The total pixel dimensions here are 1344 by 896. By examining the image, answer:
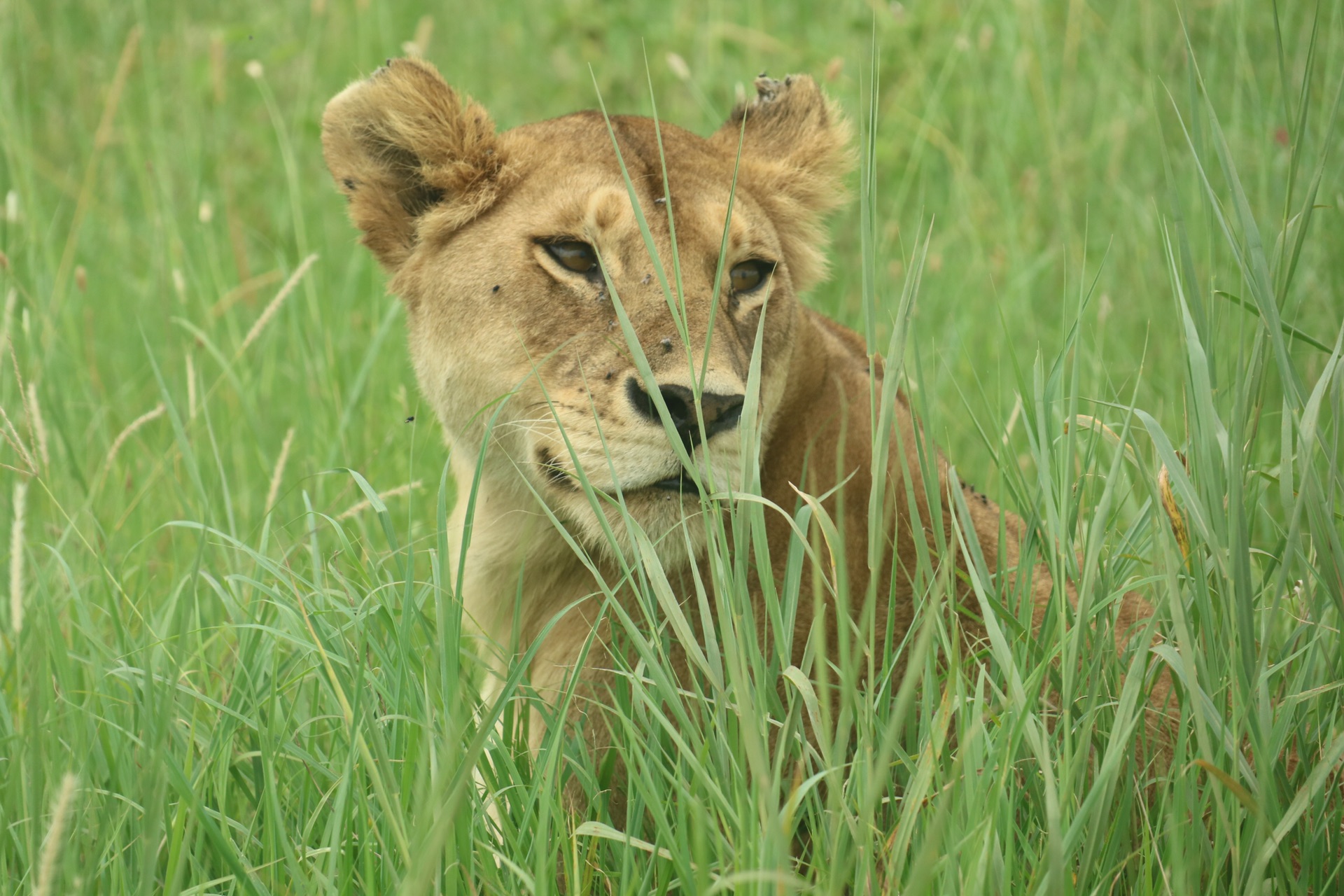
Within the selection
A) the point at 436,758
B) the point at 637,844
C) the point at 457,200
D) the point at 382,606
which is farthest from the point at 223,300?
the point at 637,844

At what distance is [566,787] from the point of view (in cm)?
276

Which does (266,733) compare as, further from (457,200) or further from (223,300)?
(223,300)

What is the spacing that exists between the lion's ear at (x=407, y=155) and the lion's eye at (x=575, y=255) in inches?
11.4

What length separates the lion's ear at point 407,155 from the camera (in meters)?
3.23

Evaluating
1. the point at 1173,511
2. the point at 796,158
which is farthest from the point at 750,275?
the point at 1173,511

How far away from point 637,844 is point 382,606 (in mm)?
751

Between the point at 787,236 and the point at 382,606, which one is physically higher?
the point at 787,236

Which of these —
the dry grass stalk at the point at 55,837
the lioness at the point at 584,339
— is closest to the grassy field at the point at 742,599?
the dry grass stalk at the point at 55,837

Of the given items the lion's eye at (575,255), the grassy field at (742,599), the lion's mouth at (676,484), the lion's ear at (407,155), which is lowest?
the grassy field at (742,599)

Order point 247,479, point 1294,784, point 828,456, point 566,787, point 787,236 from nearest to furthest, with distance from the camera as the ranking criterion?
point 1294,784
point 566,787
point 828,456
point 787,236
point 247,479

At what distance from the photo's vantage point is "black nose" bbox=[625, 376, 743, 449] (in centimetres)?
256

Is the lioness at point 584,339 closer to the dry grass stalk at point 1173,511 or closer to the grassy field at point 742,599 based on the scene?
the grassy field at point 742,599

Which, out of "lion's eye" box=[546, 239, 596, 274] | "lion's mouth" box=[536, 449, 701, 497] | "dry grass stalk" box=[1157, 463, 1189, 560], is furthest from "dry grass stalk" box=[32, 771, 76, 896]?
"dry grass stalk" box=[1157, 463, 1189, 560]

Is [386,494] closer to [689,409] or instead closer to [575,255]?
[575,255]
